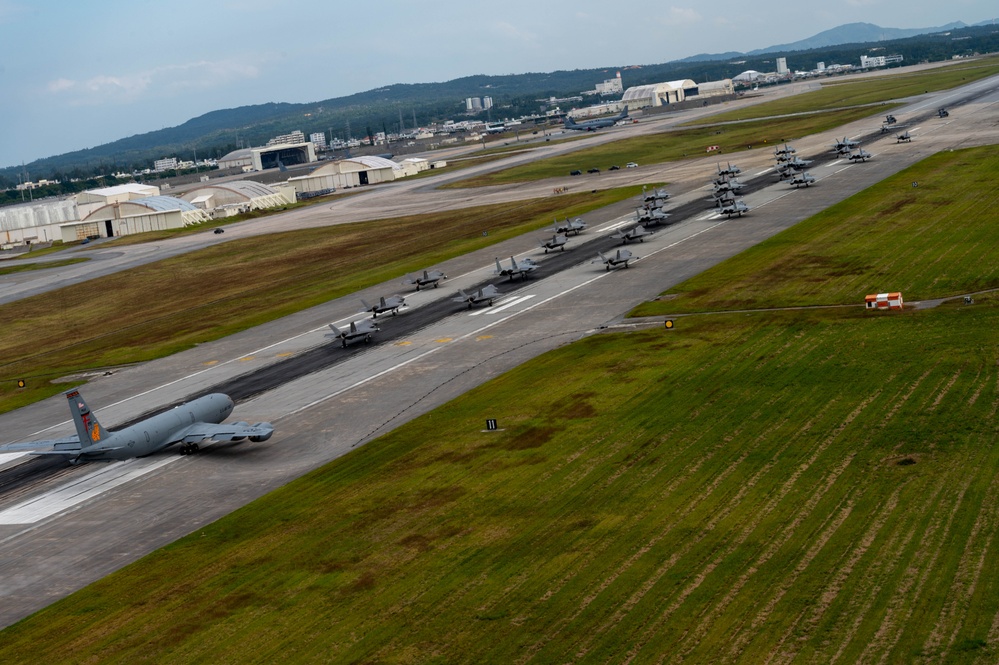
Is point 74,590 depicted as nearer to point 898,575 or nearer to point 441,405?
point 441,405

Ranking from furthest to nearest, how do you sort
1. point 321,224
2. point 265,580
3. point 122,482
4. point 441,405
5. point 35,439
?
point 321,224 → point 35,439 → point 441,405 → point 122,482 → point 265,580

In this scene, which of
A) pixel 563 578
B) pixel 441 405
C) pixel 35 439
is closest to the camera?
pixel 563 578

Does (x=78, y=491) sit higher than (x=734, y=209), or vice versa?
(x=734, y=209)

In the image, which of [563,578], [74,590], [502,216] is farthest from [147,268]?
[563,578]

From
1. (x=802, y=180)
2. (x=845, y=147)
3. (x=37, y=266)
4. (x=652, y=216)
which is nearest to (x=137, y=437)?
(x=652, y=216)

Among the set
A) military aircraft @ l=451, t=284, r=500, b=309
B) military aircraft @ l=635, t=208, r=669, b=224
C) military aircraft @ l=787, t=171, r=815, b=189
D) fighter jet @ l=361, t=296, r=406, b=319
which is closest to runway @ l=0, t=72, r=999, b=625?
military aircraft @ l=451, t=284, r=500, b=309

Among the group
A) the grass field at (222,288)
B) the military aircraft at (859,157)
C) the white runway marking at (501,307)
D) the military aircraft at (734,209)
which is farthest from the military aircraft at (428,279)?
the military aircraft at (859,157)

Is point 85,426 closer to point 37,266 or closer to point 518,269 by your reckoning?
point 518,269
